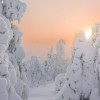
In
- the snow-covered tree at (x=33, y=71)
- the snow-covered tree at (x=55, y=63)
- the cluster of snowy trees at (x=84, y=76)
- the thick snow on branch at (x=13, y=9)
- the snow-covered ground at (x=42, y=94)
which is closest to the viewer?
the thick snow on branch at (x=13, y=9)

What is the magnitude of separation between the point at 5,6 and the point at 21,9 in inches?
68.2

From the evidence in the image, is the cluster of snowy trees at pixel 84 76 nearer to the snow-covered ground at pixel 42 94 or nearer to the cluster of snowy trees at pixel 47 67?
A: the snow-covered ground at pixel 42 94

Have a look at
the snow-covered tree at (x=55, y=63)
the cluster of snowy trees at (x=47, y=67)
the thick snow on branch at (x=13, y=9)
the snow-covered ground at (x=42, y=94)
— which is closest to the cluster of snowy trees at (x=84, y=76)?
the thick snow on branch at (x=13, y=9)

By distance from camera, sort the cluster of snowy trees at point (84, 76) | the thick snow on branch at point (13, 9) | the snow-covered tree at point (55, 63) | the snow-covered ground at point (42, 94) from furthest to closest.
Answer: the snow-covered tree at point (55, 63), the snow-covered ground at point (42, 94), the cluster of snowy trees at point (84, 76), the thick snow on branch at point (13, 9)

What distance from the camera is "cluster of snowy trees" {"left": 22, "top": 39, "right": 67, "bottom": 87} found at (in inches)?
3722

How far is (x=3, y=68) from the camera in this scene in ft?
50.4

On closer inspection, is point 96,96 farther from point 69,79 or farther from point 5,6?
point 5,6

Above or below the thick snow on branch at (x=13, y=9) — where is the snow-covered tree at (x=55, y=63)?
below

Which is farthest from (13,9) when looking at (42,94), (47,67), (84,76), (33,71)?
(47,67)

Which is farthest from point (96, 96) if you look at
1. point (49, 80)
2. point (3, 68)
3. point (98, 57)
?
point (49, 80)

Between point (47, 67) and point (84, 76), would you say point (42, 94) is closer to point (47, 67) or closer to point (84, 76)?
point (84, 76)

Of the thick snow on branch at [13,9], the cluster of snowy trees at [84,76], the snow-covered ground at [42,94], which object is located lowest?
the snow-covered ground at [42,94]

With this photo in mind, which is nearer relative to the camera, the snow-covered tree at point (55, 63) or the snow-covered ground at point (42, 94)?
the snow-covered ground at point (42, 94)

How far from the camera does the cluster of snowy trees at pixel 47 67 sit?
94.5 meters
